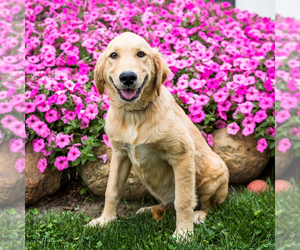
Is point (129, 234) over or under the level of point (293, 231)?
under

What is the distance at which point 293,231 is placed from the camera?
1.90 meters

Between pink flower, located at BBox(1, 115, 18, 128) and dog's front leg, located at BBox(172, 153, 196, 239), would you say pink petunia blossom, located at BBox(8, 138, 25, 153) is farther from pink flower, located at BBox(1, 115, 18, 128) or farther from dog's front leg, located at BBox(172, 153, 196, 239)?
dog's front leg, located at BBox(172, 153, 196, 239)

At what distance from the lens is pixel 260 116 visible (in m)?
4.07

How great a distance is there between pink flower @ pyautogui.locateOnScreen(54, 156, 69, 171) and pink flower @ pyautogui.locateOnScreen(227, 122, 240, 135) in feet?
6.20

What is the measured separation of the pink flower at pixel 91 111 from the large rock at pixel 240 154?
1468 mm

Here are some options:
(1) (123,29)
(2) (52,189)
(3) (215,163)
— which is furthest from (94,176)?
(1) (123,29)

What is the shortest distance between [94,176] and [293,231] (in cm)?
243

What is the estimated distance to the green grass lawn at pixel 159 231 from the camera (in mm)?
2842

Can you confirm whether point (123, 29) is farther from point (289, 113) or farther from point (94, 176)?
point (289, 113)

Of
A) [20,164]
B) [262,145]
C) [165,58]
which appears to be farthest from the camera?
[165,58]

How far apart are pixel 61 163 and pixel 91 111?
664mm

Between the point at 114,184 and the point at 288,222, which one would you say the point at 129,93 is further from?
the point at 288,222

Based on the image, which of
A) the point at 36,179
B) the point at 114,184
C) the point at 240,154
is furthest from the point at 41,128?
the point at 240,154

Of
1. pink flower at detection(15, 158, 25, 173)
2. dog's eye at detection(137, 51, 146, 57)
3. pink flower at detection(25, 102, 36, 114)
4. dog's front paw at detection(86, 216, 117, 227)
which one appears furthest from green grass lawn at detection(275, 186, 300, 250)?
pink flower at detection(25, 102, 36, 114)
